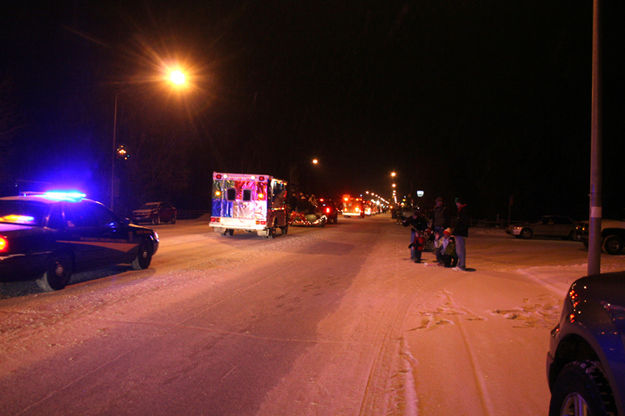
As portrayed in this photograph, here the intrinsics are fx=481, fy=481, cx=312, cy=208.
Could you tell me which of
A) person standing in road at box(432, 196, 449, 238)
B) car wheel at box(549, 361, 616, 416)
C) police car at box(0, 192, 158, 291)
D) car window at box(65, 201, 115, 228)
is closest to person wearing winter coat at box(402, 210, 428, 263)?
person standing in road at box(432, 196, 449, 238)

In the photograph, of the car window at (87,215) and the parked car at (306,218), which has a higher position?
the car window at (87,215)

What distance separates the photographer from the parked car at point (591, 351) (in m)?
2.57

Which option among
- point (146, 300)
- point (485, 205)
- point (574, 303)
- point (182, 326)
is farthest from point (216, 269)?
point (485, 205)

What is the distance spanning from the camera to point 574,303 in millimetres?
3346

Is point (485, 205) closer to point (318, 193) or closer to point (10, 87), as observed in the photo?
point (10, 87)

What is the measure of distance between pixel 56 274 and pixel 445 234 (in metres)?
9.61

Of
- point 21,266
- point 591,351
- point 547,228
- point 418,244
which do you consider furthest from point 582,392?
point 547,228

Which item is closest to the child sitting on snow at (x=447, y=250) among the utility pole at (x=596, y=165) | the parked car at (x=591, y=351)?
the utility pole at (x=596, y=165)

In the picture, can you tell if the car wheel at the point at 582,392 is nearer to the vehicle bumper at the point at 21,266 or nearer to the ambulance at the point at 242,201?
the vehicle bumper at the point at 21,266

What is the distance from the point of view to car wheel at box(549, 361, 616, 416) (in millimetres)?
2576

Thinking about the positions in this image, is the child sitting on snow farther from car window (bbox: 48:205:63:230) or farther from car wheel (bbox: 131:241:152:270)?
car window (bbox: 48:205:63:230)

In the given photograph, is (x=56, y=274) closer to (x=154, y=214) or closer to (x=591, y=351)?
(x=591, y=351)

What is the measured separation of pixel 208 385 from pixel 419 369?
7.40 feet

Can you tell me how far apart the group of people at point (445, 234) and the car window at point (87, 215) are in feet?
27.8
